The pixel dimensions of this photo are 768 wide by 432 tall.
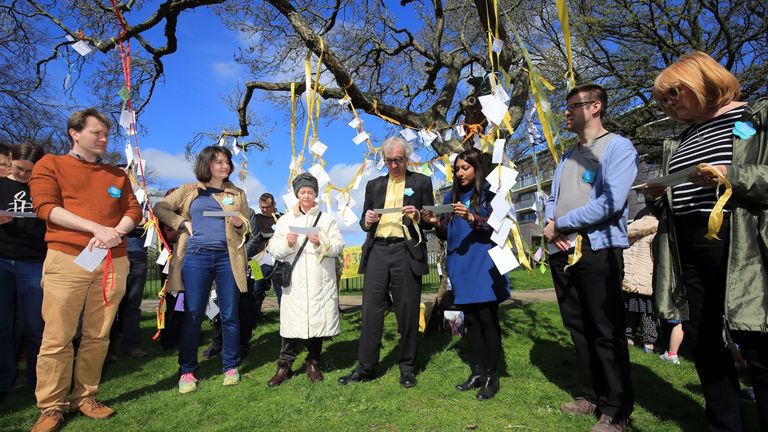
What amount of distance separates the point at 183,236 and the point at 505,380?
280cm

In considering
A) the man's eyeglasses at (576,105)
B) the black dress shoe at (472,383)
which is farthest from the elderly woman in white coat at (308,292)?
the man's eyeglasses at (576,105)

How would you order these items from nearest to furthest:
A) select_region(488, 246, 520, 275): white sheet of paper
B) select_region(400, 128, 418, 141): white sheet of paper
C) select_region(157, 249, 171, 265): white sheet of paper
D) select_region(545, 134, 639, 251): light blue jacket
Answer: select_region(545, 134, 639, 251): light blue jacket → select_region(488, 246, 520, 275): white sheet of paper → select_region(157, 249, 171, 265): white sheet of paper → select_region(400, 128, 418, 141): white sheet of paper

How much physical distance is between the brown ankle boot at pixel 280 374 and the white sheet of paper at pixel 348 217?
4.07ft

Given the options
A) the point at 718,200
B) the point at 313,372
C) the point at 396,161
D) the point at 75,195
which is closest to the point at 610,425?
the point at 718,200

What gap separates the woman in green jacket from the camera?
1.71 meters

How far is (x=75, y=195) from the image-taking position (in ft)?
8.85

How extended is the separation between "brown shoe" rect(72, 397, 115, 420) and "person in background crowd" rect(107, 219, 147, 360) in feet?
5.93

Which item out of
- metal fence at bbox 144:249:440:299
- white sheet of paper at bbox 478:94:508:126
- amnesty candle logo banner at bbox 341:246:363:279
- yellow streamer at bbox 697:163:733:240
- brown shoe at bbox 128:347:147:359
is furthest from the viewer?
metal fence at bbox 144:249:440:299

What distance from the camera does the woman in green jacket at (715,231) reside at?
171 centimetres

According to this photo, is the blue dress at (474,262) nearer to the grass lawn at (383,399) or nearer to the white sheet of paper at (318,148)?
the grass lawn at (383,399)

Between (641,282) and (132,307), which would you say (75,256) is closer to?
(132,307)

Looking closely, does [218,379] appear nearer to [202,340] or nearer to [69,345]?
[69,345]

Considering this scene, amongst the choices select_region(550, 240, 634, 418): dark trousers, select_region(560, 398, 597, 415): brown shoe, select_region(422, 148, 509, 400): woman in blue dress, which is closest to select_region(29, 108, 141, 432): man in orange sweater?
select_region(422, 148, 509, 400): woman in blue dress

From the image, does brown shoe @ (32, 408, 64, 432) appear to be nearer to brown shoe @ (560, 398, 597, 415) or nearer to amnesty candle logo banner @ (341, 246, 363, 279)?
brown shoe @ (560, 398, 597, 415)
